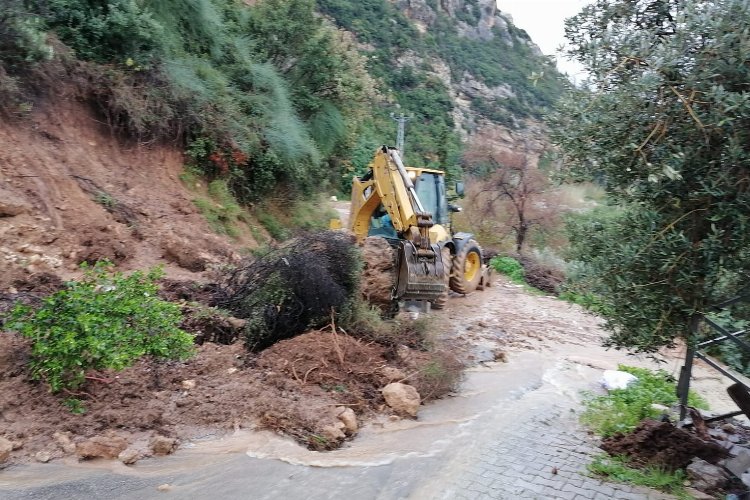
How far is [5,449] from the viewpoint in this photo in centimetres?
429

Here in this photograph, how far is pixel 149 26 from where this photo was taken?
1195 centimetres

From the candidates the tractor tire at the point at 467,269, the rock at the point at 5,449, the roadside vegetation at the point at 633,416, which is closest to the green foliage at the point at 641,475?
the roadside vegetation at the point at 633,416

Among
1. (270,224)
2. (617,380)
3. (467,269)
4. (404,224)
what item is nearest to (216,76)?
(270,224)

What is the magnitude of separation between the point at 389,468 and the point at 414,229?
397 cm

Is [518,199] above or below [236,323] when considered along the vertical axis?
above

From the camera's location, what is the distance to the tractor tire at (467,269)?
1311 centimetres

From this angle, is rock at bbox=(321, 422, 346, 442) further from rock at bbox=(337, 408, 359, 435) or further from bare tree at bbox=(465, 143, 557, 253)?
bare tree at bbox=(465, 143, 557, 253)

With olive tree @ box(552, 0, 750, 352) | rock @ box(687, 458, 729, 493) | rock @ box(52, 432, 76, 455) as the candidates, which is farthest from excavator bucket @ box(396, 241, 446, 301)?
rock @ box(52, 432, 76, 455)

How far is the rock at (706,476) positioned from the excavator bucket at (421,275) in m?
3.82

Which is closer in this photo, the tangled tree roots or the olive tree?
the olive tree

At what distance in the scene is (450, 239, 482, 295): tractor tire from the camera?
13109mm

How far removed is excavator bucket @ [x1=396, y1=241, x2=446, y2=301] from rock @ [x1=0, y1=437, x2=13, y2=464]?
4.81 m

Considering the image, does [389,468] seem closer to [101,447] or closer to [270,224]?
[101,447]

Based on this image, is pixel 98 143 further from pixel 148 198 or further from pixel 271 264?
pixel 271 264
